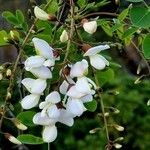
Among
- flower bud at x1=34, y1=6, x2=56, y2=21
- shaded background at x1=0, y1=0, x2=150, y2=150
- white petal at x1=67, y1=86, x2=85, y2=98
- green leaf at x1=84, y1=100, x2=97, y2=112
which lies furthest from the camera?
shaded background at x1=0, y1=0, x2=150, y2=150

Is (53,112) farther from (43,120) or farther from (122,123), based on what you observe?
(122,123)

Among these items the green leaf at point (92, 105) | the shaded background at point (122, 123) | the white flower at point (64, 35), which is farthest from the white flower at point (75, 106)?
the shaded background at point (122, 123)

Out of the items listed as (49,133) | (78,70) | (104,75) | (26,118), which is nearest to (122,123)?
(104,75)

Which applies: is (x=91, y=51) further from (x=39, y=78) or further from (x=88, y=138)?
(x=88, y=138)

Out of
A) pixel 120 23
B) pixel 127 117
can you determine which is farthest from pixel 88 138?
pixel 120 23

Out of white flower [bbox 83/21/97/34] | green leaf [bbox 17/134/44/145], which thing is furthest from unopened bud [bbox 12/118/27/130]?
white flower [bbox 83/21/97/34]

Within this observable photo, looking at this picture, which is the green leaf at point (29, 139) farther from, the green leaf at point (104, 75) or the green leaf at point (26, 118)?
the green leaf at point (104, 75)

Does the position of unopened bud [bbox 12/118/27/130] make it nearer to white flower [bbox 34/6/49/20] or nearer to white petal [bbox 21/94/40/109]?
white petal [bbox 21/94/40/109]
